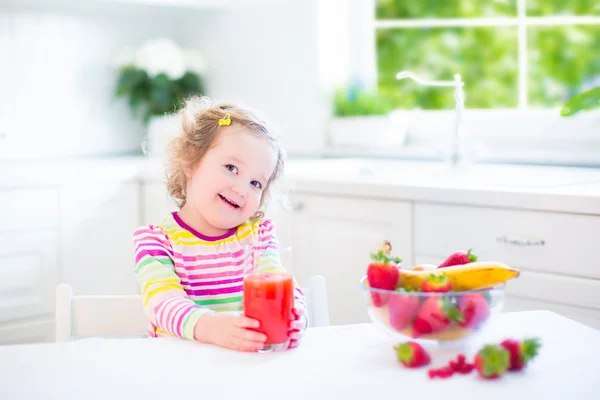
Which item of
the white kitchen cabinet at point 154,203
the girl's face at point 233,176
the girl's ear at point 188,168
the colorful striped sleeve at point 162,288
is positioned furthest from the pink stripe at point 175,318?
the white kitchen cabinet at point 154,203

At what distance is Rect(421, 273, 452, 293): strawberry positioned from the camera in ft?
3.04

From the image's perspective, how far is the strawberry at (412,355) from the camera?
92cm

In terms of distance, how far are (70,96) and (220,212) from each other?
6.61ft

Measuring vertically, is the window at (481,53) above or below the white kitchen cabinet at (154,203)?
above

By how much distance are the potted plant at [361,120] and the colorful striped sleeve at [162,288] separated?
5.63 feet

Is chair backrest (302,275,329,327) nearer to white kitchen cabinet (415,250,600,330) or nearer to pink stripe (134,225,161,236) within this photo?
pink stripe (134,225,161,236)

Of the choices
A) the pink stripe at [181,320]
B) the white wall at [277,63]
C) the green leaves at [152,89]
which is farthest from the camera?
the green leaves at [152,89]

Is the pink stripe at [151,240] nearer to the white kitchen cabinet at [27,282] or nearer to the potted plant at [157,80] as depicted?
the white kitchen cabinet at [27,282]

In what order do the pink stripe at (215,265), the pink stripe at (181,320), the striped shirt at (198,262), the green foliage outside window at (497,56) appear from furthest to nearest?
the green foliage outside window at (497,56), the pink stripe at (215,265), the striped shirt at (198,262), the pink stripe at (181,320)

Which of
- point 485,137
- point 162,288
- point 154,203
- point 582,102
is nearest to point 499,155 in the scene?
point 485,137

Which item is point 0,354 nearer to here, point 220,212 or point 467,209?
point 220,212

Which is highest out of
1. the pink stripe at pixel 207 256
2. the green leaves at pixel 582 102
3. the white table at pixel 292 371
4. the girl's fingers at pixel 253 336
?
the green leaves at pixel 582 102

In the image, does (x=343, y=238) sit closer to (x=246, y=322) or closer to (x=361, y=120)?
(x=361, y=120)

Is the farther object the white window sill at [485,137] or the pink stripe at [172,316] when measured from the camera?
the white window sill at [485,137]
